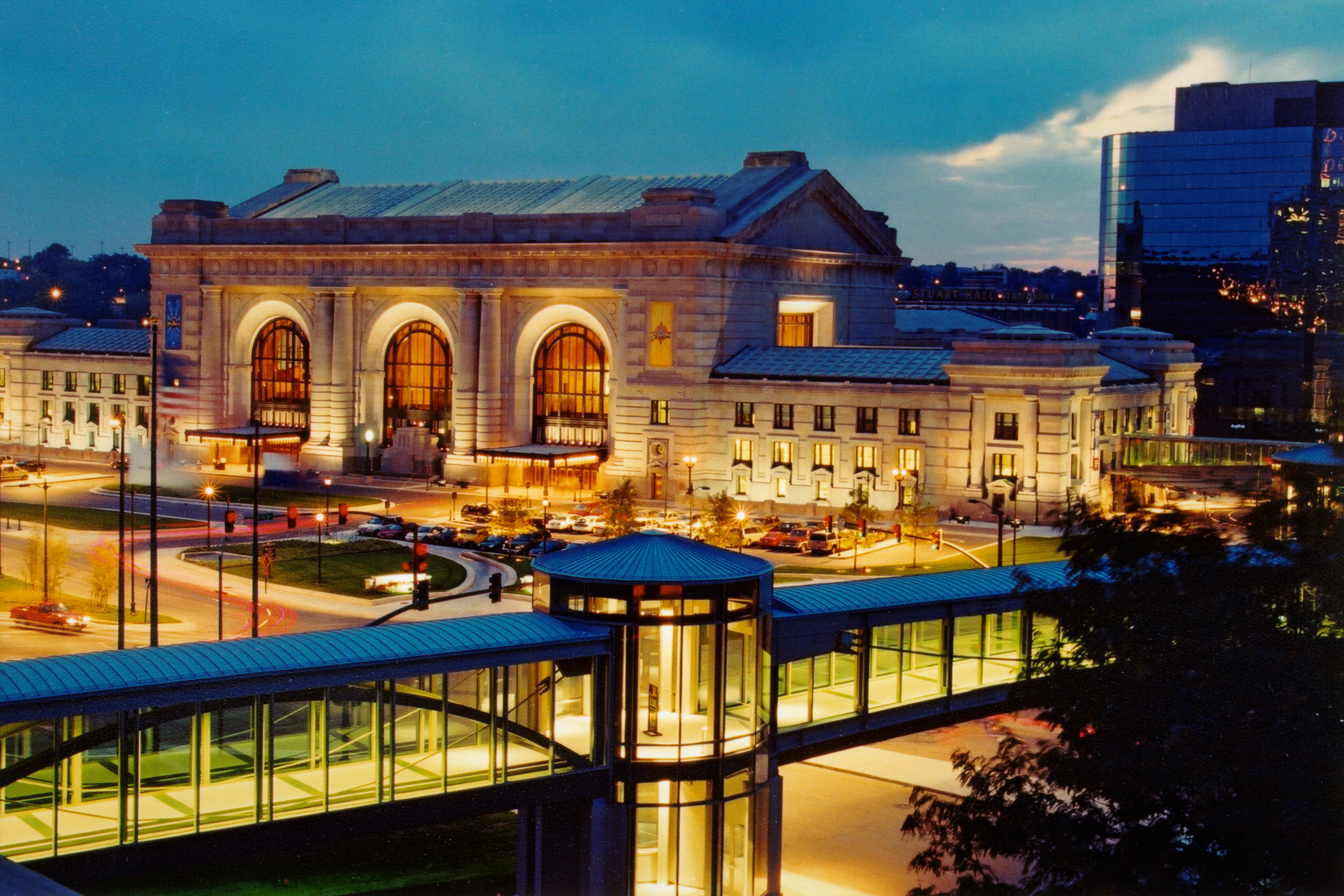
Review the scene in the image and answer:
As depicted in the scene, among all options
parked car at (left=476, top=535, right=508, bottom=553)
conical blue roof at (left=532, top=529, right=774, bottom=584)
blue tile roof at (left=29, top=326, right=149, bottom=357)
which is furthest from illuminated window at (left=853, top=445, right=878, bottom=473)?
conical blue roof at (left=532, top=529, right=774, bottom=584)

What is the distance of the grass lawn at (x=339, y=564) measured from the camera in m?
83.6

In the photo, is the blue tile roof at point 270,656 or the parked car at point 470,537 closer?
the blue tile roof at point 270,656

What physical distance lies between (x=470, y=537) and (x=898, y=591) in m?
57.4

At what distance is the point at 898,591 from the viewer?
42.1 metres

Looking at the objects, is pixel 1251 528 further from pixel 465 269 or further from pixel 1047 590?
pixel 465 269

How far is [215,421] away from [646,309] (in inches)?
1633

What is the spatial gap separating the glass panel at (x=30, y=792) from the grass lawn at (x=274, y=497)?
252 ft

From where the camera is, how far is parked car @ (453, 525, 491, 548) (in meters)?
96.2

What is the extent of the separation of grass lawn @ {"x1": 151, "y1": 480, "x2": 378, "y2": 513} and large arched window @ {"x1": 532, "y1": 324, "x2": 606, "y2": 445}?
15269 mm

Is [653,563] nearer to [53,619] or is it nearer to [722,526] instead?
[53,619]

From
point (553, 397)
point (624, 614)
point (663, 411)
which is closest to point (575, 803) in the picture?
point (624, 614)

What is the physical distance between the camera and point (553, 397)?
126750mm

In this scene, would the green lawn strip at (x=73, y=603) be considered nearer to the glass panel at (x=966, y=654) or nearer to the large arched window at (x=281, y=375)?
the glass panel at (x=966, y=654)

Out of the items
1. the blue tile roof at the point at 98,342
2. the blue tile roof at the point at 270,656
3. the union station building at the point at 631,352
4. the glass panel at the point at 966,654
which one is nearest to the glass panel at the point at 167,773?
the blue tile roof at the point at 270,656
